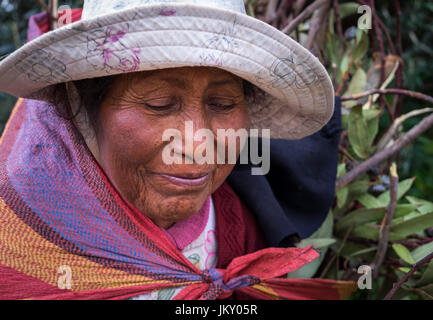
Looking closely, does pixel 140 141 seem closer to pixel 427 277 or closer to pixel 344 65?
pixel 427 277

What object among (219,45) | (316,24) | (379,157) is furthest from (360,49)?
(219,45)

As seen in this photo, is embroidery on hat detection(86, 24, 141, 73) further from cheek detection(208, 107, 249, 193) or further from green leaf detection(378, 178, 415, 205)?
green leaf detection(378, 178, 415, 205)

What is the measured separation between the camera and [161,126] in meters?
0.84

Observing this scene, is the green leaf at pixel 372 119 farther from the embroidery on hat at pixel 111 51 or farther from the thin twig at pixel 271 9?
the embroidery on hat at pixel 111 51

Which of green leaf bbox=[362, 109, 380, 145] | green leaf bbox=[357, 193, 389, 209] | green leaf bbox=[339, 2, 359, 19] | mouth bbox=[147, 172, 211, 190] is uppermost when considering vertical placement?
green leaf bbox=[339, 2, 359, 19]

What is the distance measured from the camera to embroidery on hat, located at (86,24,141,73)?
29.2 inches

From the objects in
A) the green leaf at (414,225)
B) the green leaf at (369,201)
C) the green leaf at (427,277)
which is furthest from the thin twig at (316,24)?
the green leaf at (427,277)

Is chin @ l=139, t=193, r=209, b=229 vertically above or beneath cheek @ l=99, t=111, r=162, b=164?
beneath

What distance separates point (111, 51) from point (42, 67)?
0.47ft

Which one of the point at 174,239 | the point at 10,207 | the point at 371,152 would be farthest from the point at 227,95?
the point at 371,152

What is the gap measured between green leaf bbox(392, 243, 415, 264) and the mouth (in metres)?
0.64

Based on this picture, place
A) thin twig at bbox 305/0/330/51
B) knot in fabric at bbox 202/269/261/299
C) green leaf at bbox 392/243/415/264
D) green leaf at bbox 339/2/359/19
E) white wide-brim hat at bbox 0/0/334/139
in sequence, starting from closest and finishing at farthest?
white wide-brim hat at bbox 0/0/334/139 < knot in fabric at bbox 202/269/261/299 < green leaf at bbox 392/243/415/264 < thin twig at bbox 305/0/330/51 < green leaf at bbox 339/2/359/19

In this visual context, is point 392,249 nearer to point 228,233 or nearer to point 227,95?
point 228,233

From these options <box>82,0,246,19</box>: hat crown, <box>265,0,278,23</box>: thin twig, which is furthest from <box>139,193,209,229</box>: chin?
<box>265,0,278,23</box>: thin twig
